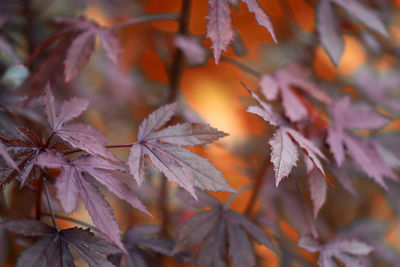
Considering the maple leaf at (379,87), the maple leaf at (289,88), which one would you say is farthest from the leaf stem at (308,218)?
the maple leaf at (379,87)

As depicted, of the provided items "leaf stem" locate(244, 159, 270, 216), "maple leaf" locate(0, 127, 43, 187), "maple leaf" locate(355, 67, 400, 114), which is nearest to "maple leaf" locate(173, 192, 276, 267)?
"leaf stem" locate(244, 159, 270, 216)

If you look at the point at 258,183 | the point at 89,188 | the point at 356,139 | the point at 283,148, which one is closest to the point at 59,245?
the point at 89,188

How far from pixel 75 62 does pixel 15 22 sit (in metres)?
0.43

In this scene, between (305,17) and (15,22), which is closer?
(15,22)

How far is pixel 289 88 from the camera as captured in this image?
76 cm

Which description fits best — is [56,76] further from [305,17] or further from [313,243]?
[305,17]

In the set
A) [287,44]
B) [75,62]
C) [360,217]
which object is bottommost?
[360,217]

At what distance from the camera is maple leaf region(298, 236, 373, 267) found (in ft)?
1.96

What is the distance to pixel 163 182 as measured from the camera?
900 millimetres

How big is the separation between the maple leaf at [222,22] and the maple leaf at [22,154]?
269mm

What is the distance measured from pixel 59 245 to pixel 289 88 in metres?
0.52

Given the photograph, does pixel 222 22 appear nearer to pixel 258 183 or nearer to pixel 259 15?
pixel 259 15

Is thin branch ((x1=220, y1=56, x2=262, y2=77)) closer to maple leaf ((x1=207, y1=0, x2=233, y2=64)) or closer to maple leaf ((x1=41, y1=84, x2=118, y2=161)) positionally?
maple leaf ((x1=207, y1=0, x2=233, y2=64))

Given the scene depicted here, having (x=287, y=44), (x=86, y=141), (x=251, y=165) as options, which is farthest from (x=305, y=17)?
(x=86, y=141)
